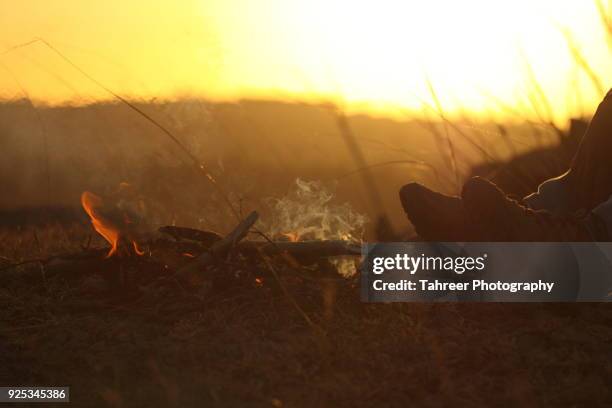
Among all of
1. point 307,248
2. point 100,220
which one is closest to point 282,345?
point 307,248

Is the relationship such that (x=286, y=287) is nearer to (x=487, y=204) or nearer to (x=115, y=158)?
(x=487, y=204)

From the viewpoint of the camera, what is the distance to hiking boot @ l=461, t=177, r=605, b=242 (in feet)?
20.1

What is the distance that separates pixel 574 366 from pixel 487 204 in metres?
1.29

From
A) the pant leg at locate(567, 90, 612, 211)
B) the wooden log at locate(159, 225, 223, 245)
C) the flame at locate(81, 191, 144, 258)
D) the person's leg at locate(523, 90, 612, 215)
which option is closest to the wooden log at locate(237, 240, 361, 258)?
the wooden log at locate(159, 225, 223, 245)

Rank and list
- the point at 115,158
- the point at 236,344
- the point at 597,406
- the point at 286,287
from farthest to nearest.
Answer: the point at 115,158 → the point at 286,287 → the point at 236,344 → the point at 597,406

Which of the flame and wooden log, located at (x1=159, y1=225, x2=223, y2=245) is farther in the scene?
wooden log, located at (x1=159, y1=225, x2=223, y2=245)

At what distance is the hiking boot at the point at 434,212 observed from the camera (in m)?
6.25

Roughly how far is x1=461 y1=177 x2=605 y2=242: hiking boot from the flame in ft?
7.61

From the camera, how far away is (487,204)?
20.1 feet

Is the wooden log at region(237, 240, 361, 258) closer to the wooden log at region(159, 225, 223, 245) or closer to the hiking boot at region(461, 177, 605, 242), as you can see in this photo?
the wooden log at region(159, 225, 223, 245)

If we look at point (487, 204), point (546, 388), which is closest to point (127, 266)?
point (487, 204)

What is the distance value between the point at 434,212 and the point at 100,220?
89.6 inches

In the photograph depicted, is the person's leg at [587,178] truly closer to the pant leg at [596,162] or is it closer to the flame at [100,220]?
the pant leg at [596,162]

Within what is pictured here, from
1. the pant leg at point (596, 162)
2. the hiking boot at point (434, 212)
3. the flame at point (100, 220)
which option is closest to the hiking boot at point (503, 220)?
the hiking boot at point (434, 212)
